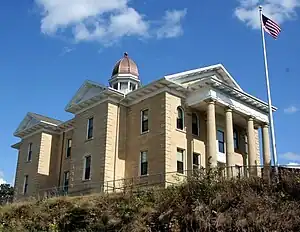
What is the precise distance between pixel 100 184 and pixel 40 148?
13842mm

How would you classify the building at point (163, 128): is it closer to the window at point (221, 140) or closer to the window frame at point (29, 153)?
the window at point (221, 140)

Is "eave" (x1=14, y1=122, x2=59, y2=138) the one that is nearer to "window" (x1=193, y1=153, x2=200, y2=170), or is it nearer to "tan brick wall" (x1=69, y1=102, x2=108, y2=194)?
"tan brick wall" (x1=69, y1=102, x2=108, y2=194)

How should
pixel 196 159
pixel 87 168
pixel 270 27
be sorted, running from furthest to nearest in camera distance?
1. pixel 87 168
2. pixel 196 159
3. pixel 270 27

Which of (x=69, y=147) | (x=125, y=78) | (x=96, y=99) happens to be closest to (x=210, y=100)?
(x=96, y=99)

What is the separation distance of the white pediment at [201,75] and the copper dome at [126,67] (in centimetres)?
988

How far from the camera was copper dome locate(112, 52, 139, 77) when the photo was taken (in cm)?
4206

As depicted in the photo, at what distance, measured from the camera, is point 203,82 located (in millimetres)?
31672

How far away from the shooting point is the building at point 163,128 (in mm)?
31375

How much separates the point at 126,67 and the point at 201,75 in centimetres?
1049

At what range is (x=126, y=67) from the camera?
4225 cm

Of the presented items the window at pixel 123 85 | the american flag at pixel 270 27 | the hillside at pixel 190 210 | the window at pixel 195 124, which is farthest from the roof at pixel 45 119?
the american flag at pixel 270 27

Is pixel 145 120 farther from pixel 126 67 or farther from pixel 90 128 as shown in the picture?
pixel 126 67

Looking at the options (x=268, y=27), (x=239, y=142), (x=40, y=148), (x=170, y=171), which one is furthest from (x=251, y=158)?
(x=40, y=148)

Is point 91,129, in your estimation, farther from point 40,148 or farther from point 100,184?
point 40,148
